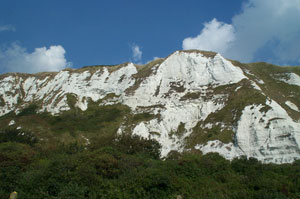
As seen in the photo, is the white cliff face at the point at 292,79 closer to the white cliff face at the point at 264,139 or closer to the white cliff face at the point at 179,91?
the white cliff face at the point at 179,91

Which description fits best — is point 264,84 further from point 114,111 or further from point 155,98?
point 114,111

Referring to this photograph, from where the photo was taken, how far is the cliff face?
3859cm

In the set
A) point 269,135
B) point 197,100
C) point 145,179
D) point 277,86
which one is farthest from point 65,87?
point 145,179

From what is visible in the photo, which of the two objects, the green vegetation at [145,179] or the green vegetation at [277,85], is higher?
the green vegetation at [277,85]

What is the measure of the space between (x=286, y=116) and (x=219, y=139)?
11.3m

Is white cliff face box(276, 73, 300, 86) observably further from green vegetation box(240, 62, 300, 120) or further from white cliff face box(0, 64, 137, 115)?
white cliff face box(0, 64, 137, 115)

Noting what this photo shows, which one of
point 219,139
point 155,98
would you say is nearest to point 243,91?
point 219,139

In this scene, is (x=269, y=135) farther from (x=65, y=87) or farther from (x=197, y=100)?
(x=65, y=87)

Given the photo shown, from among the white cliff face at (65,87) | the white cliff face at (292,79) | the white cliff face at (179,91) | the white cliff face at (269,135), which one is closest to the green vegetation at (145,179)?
the white cliff face at (269,135)

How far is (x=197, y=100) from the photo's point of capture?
5506 centimetres

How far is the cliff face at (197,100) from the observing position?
127 ft

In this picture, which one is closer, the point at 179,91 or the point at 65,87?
the point at 179,91

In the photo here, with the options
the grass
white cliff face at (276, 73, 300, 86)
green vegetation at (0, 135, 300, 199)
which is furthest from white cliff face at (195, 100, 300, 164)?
white cliff face at (276, 73, 300, 86)

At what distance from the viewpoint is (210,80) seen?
198 feet
